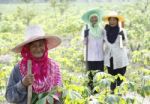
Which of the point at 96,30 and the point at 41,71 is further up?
the point at 96,30

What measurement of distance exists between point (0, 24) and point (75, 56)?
808cm

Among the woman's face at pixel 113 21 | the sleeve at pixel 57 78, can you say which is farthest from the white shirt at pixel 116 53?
the sleeve at pixel 57 78

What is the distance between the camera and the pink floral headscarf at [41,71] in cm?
297

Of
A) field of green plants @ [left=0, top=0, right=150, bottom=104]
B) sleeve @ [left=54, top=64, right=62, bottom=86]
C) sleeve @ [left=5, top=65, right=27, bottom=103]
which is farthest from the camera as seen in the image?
field of green plants @ [left=0, top=0, right=150, bottom=104]

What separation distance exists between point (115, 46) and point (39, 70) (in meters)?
3.44

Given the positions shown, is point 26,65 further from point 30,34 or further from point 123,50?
point 123,50

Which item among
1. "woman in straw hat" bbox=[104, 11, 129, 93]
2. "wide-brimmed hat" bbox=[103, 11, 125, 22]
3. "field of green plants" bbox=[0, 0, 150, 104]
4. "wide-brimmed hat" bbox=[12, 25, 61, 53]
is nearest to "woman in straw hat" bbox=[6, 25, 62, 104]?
"wide-brimmed hat" bbox=[12, 25, 61, 53]

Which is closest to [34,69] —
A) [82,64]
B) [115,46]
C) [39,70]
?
[39,70]

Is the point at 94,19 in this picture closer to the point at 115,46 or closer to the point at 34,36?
the point at 115,46

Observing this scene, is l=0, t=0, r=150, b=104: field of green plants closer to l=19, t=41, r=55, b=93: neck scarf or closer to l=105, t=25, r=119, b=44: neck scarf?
l=19, t=41, r=55, b=93: neck scarf

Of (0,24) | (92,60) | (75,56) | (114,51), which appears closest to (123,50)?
(114,51)

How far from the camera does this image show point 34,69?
9.74 feet

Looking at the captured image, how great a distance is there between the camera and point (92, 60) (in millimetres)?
6527

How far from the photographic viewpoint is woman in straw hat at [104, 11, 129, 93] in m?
6.18
